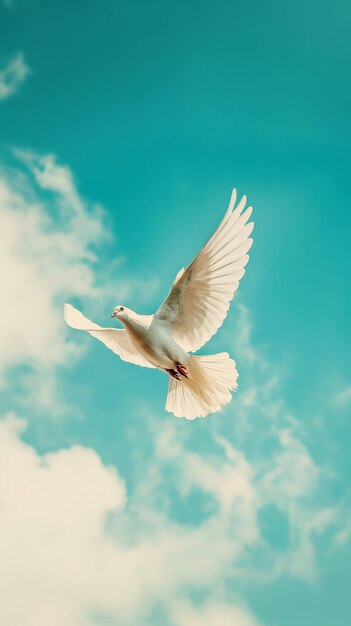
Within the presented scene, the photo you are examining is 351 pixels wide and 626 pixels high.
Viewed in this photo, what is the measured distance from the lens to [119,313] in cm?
1484

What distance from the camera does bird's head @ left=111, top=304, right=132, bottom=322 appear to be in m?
14.8

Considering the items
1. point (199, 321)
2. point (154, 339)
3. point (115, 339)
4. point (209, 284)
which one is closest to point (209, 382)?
point (199, 321)

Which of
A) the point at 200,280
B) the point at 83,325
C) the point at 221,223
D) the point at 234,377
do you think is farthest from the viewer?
the point at 83,325

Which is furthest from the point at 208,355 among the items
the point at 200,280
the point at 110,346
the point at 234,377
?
the point at 110,346

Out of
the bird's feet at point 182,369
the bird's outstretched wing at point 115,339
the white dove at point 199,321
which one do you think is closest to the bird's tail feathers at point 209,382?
the white dove at point 199,321

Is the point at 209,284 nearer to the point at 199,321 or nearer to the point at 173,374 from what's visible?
the point at 199,321

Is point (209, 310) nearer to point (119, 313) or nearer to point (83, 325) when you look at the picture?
point (119, 313)

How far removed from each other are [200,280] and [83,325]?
3939 mm

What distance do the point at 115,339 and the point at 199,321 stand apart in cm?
288

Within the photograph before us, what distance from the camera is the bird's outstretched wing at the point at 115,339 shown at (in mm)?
16844

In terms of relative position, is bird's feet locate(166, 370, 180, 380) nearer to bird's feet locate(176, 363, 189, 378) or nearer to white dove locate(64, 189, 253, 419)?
white dove locate(64, 189, 253, 419)

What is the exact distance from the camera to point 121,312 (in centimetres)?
1484

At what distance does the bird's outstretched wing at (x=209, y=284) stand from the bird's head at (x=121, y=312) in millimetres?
622

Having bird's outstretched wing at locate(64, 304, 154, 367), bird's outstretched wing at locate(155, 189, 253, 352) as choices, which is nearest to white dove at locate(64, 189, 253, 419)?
bird's outstretched wing at locate(155, 189, 253, 352)
